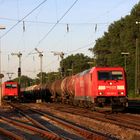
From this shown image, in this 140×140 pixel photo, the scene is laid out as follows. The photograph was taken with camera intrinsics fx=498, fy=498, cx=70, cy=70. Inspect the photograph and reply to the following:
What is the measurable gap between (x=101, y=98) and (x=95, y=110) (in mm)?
2844

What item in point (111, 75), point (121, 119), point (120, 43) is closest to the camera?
point (121, 119)

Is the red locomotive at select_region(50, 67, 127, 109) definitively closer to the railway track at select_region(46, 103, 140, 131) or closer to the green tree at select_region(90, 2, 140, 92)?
the railway track at select_region(46, 103, 140, 131)

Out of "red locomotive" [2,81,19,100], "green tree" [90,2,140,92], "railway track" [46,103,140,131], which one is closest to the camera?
"railway track" [46,103,140,131]

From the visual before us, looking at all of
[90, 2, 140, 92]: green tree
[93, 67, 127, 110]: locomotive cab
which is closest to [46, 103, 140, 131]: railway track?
[93, 67, 127, 110]: locomotive cab

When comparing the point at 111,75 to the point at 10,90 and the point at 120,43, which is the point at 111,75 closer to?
the point at 10,90

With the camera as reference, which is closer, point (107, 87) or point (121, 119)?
point (121, 119)

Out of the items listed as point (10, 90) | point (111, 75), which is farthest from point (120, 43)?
point (111, 75)

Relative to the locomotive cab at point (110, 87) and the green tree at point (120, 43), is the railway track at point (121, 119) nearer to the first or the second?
the locomotive cab at point (110, 87)

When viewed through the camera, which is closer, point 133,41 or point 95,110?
point 95,110

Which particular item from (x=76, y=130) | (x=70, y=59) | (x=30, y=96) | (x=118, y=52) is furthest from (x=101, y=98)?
(x=70, y=59)

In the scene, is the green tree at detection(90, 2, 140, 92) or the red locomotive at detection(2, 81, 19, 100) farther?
the green tree at detection(90, 2, 140, 92)

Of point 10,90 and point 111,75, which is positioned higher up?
point 111,75

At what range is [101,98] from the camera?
30359 mm

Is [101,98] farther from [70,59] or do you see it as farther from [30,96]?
[70,59]
